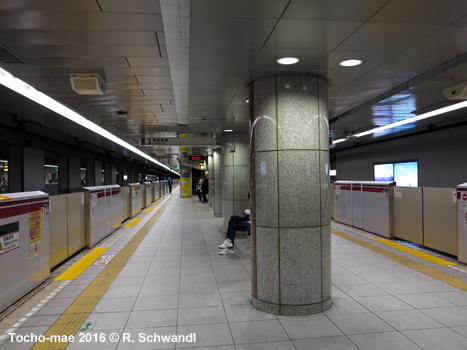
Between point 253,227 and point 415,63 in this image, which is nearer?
point 415,63

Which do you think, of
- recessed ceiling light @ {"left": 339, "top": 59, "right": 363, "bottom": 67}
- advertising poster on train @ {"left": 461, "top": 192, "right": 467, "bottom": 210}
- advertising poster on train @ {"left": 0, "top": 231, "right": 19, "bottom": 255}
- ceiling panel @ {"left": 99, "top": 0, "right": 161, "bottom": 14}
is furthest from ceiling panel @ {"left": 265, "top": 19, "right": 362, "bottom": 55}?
advertising poster on train @ {"left": 461, "top": 192, "right": 467, "bottom": 210}

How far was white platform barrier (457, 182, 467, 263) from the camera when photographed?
5.43 m

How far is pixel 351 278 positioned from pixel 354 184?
5070 millimetres

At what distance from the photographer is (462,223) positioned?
18.0 feet

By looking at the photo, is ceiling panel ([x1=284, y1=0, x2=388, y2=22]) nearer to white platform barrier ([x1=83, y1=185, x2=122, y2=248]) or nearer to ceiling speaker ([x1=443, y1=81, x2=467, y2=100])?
ceiling speaker ([x1=443, y1=81, x2=467, y2=100])

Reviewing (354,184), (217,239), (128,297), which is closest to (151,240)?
(217,239)

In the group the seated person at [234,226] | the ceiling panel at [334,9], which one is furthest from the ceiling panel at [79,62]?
the seated person at [234,226]

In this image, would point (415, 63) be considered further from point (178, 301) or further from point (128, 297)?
point (128, 297)

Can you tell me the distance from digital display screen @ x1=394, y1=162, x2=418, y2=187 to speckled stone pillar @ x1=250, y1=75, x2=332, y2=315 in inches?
430

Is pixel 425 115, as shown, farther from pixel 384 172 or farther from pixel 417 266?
pixel 384 172

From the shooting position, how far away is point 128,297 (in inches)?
161

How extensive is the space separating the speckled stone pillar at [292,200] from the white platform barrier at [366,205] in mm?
4788

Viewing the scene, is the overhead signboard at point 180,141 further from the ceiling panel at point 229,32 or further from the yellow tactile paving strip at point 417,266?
the ceiling panel at point 229,32

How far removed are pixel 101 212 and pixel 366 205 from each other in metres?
6.77
